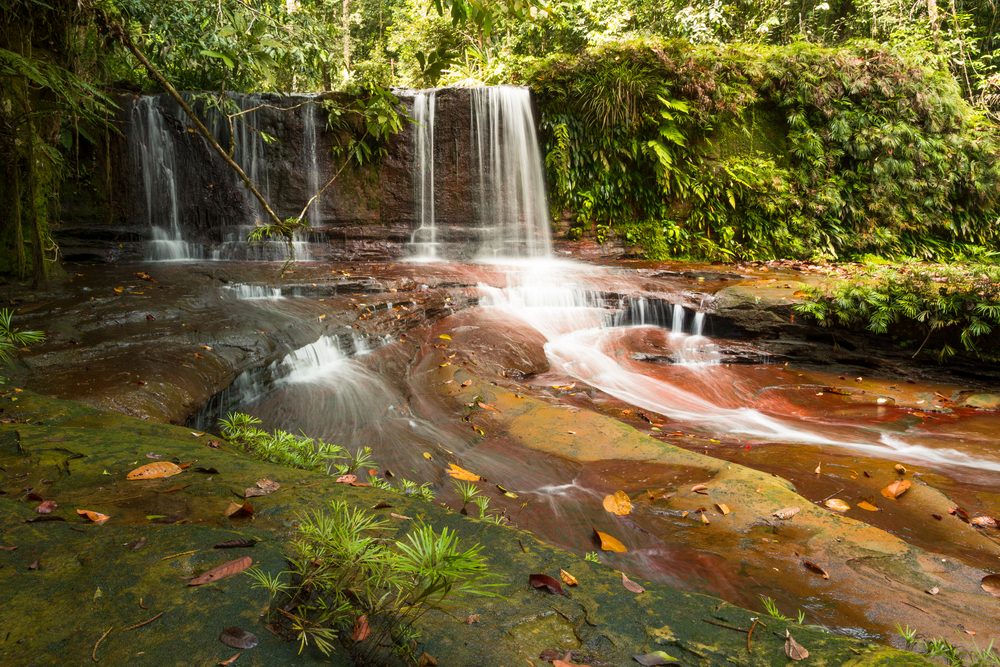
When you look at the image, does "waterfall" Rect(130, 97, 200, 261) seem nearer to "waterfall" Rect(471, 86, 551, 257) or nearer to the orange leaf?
"waterfall" Rect(471, 86, 551, 257)

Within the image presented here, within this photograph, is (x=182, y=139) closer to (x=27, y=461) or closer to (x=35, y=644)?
(x=27, y=461)

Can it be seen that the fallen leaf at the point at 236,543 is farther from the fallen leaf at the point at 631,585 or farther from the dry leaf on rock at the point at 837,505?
the dry leaf on rock at the point at 837,505

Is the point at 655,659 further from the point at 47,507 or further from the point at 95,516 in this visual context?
the point at 47,507

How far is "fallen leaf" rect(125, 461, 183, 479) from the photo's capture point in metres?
2.02

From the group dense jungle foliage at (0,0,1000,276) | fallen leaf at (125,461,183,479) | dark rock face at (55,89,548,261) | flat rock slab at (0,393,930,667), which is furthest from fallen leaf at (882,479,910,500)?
dark rock face at (55,89,548,261)

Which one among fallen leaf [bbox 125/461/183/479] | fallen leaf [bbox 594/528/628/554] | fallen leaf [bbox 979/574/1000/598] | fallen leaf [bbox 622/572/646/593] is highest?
fallen leaf [bbox 125/461/183/479]

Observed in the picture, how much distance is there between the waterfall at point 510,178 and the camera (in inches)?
439

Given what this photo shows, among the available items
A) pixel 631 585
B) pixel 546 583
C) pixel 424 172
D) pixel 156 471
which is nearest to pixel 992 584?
pixel 631 585

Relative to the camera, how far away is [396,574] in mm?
1291

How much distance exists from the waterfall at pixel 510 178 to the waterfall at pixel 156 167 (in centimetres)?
585

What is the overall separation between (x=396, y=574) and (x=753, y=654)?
92 centimetres

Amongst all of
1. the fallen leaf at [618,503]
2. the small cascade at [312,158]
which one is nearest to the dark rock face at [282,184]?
the small cascade at [312,158]

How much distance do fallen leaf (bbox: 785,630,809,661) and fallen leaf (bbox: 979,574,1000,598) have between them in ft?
6.31

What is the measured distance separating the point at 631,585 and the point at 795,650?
0.47 meters
